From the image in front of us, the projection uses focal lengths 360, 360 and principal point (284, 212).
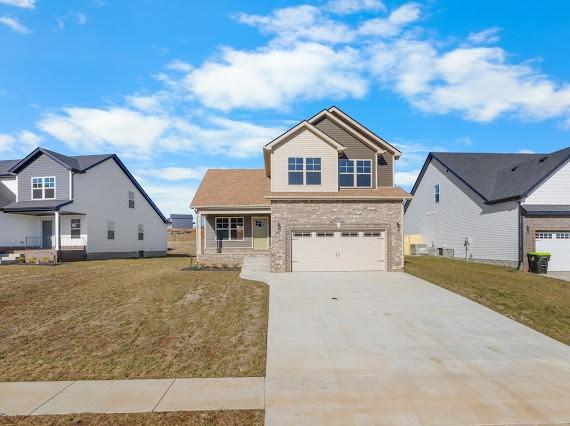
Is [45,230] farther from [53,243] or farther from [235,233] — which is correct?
[235,233]

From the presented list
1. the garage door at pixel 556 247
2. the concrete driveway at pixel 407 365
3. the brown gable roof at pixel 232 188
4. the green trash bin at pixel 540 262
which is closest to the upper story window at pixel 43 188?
the brown gable roof at pixel 232 188

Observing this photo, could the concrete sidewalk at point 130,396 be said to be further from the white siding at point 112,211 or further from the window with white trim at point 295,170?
the white siding at point 112,211

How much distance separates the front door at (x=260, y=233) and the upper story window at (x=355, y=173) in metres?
6.94

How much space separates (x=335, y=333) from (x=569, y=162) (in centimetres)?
2111

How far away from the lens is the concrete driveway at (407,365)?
576 centimetres

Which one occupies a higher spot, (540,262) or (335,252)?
(335,252)

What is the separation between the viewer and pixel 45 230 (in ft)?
95.9

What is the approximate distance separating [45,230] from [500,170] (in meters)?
36.6

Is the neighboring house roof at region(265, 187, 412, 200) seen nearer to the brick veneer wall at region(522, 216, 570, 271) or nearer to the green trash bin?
the brick veneer wall at region(522, 216, 570, 271)

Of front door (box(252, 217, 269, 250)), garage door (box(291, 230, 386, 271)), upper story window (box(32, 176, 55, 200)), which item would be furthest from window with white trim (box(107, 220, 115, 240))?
garage door (box(291, 230, 386, 271))

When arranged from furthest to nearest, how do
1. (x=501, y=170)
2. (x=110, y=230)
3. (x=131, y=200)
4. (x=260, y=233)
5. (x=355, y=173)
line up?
(x=131, y=200)
(x=110, y=230)
(x=501, y=170)
(x=260, y=233)
(x=355, y=173)

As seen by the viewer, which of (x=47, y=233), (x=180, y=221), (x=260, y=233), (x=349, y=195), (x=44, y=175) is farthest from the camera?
(x=180, y=221)

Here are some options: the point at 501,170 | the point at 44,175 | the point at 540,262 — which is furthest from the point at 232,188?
the point at 501,170

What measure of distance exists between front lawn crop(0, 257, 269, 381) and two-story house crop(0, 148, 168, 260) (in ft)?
38.6
